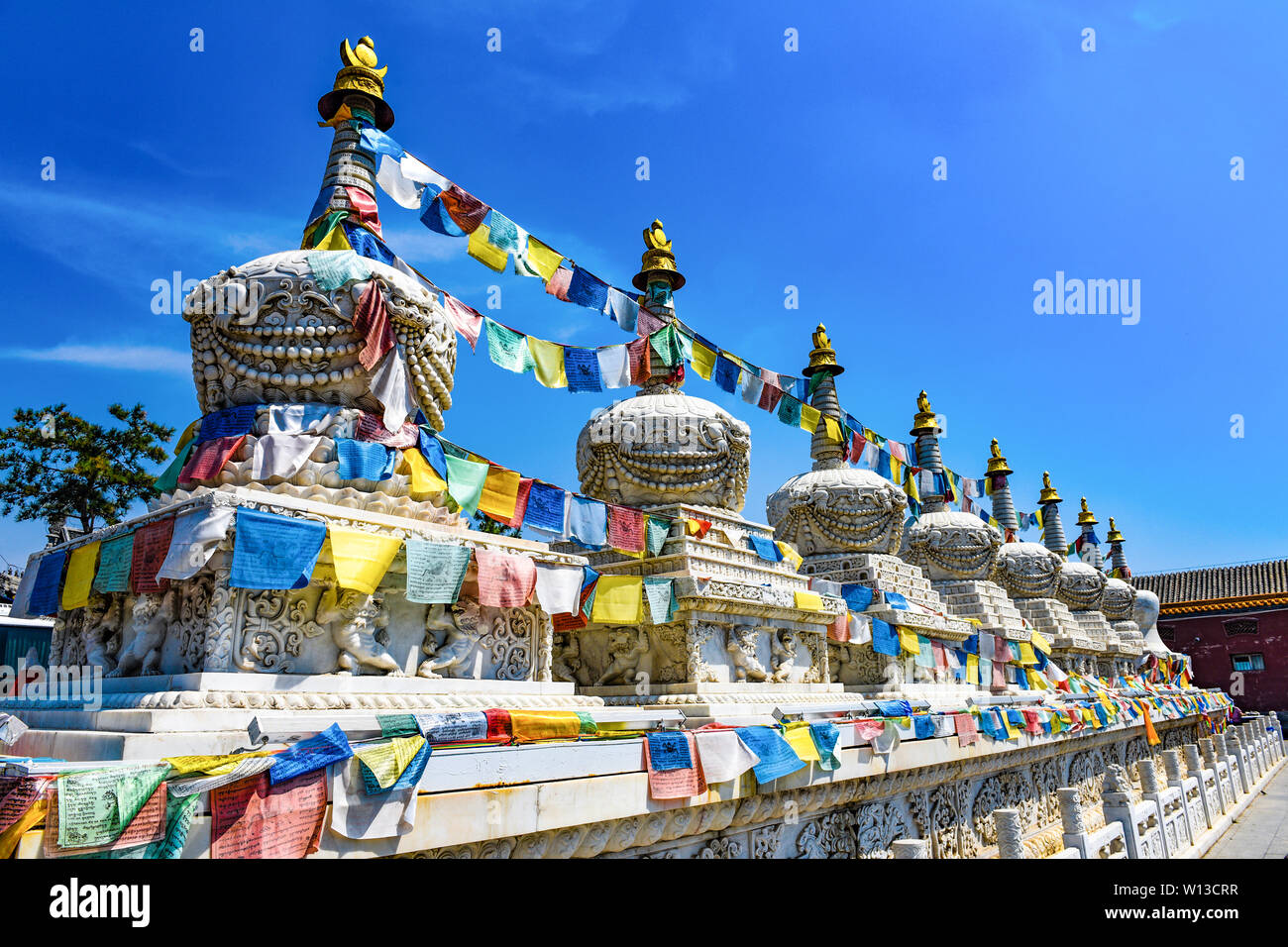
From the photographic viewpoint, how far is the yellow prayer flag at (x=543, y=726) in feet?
16.7

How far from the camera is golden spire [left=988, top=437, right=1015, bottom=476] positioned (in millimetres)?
26516

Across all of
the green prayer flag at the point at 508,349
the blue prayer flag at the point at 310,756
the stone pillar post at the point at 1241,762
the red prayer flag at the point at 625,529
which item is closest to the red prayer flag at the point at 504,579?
the blue prayer flag at the point at 310,756

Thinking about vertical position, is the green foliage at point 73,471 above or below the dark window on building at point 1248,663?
above

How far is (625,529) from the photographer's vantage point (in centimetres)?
949

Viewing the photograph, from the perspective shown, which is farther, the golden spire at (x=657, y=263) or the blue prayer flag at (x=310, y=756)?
the golden spire at (x=657, y=263)

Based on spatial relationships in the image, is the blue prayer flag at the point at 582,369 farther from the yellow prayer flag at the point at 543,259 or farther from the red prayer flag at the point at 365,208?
the red prayer flag at the point at 365,208

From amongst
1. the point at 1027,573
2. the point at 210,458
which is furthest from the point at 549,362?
the point at 1027,573

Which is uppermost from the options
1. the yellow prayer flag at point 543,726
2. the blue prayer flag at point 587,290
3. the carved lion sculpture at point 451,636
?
the blue prayer flag at point 587,290

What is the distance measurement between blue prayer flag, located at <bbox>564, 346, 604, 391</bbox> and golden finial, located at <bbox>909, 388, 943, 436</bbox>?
13406mm

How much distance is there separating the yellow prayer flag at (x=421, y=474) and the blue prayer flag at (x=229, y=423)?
126 cm

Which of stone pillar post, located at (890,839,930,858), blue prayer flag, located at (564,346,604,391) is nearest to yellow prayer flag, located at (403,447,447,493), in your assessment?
blue prayer flag, located at (564,346,604,391)

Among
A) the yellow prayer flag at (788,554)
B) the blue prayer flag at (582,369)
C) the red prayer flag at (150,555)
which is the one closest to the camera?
the red prayer flag at (150,555)

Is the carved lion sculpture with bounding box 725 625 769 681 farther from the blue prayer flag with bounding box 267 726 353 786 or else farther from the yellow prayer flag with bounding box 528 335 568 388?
the blue prayer flag with bounding box 267 726 353 786

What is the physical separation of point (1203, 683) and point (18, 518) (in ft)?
141
